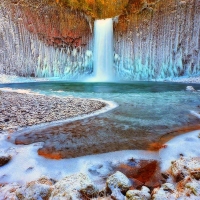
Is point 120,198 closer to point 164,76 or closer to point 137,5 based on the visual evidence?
point 164,76

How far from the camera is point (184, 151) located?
9.65 ft

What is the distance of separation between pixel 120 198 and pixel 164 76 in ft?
68.1

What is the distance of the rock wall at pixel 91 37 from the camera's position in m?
19.5

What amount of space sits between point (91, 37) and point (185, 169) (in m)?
23.4

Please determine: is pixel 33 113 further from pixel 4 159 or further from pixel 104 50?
pixel 104 50

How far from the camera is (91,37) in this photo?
76.9ft

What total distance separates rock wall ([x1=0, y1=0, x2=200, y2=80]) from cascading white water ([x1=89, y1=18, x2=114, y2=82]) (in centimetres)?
80

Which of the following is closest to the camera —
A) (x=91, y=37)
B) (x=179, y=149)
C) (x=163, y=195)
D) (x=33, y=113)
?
(x=163, y=195)

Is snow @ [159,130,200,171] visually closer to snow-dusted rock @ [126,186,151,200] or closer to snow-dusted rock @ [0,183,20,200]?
snow-dusted rock @ [126,186,151,200]

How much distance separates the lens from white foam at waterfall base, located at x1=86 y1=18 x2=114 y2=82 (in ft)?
74.3

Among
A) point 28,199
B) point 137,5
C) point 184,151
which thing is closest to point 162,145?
point 184,151

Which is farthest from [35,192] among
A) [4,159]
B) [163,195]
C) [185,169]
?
[185,169]

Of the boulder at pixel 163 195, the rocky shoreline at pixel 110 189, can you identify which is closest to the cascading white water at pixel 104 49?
the rocky shoreline at pixel 110 189

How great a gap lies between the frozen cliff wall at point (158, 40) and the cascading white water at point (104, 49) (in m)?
0.85
